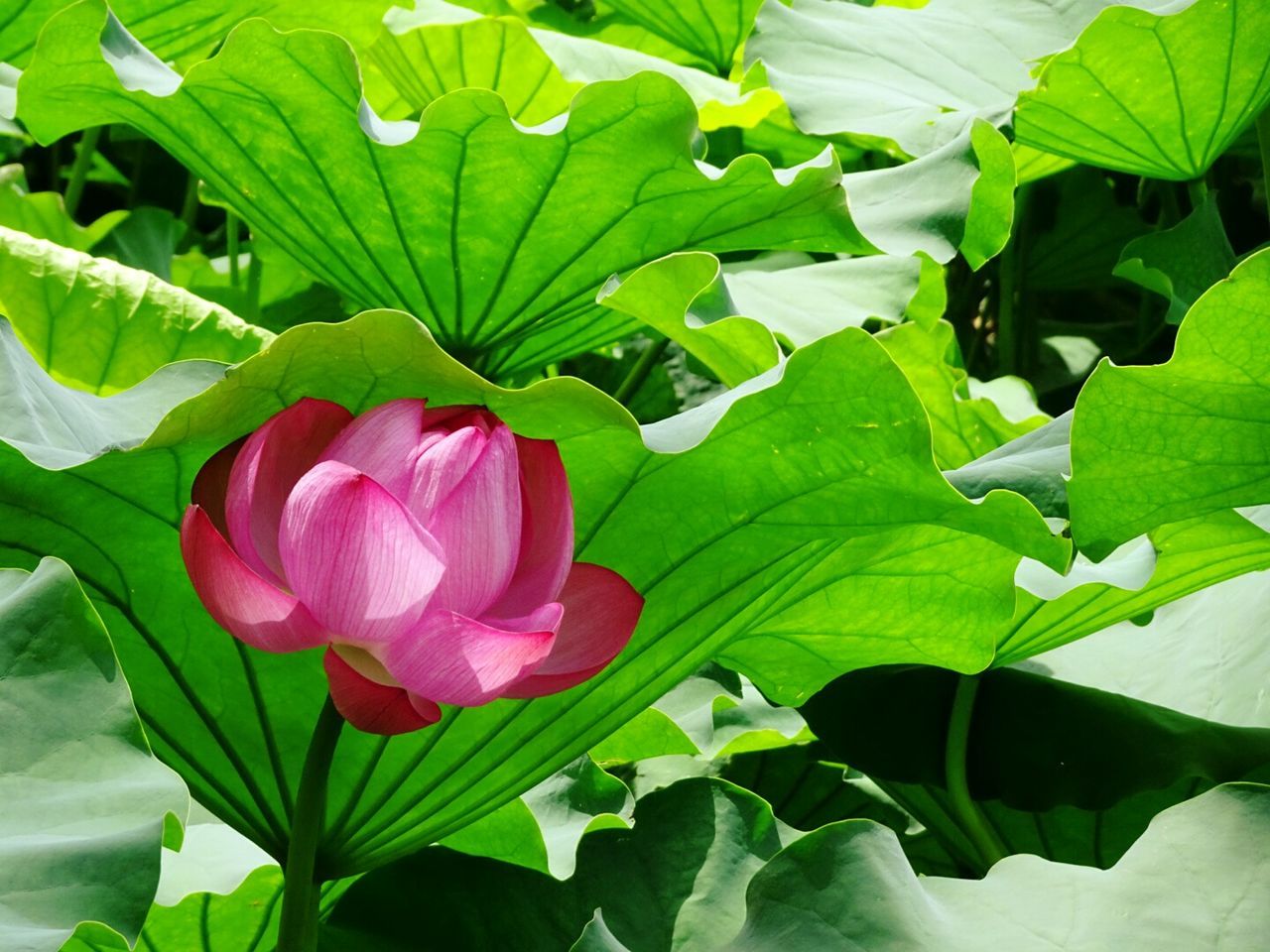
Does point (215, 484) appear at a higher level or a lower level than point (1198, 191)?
higher

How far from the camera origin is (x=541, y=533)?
639mm

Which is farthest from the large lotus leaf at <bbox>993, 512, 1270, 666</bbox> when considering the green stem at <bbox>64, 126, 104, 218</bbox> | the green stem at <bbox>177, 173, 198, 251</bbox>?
the green stem at <bbox>177, 173, 198, 251</bbox>

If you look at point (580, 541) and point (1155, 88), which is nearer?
point (580, 541)

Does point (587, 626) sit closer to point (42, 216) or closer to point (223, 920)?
point (223, 920)

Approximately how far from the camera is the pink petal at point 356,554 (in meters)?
0.57

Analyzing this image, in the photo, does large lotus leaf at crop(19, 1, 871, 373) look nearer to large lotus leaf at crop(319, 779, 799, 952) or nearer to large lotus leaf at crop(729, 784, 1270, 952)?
large lotus leaf at crop(319, 779, 799, 952)

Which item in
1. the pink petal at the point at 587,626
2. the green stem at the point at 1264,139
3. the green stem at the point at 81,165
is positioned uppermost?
the pink petal at the point at 587,626

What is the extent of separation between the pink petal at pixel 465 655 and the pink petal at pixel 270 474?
0.25 ft

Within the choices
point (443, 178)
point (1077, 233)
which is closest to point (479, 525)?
point (443, 178)

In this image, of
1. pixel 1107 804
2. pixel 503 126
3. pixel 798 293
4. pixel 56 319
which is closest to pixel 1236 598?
pixel 1107 804

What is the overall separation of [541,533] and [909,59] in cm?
97

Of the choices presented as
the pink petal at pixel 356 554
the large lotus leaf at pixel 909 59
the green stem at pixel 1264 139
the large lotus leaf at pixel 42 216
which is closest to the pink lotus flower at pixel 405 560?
the pink petal at pixel 356 554

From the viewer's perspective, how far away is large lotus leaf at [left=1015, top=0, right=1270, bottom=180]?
3.85ft

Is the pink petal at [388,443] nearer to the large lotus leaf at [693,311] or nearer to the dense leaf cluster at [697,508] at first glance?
the dense leaf cluster at [697,508]
